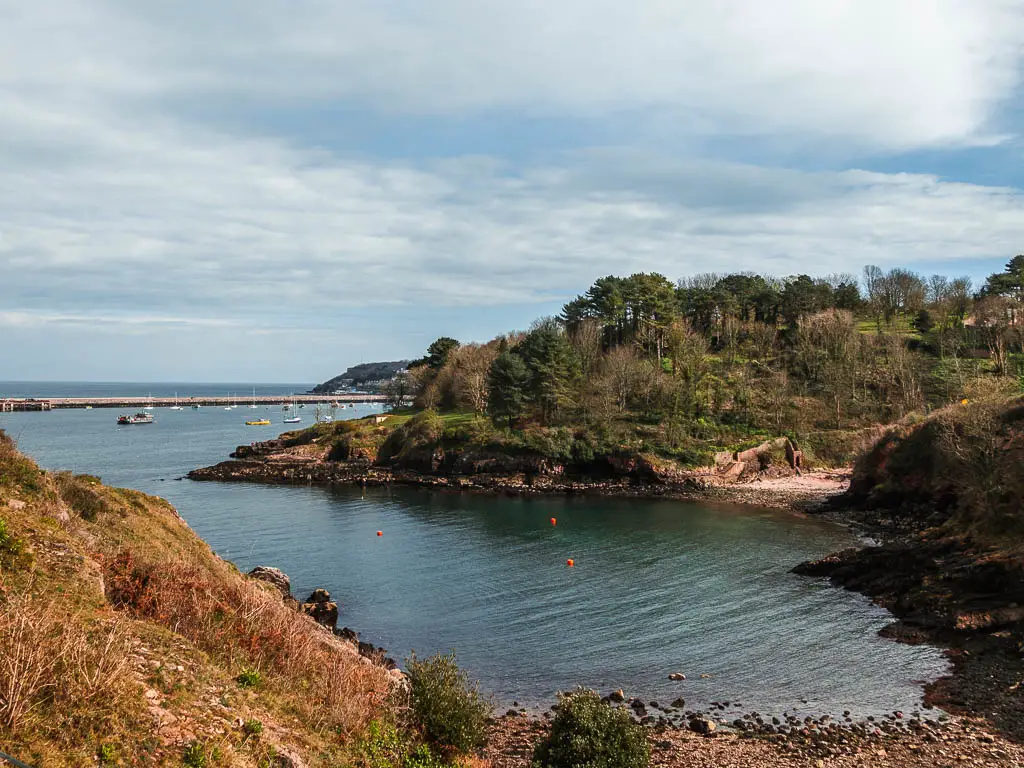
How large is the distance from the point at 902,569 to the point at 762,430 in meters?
47.0

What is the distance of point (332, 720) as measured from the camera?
1494 centimetres

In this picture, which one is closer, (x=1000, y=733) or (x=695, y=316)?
(x=1000, y=733)

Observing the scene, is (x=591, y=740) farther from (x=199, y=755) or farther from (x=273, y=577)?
(x=273, y=577)

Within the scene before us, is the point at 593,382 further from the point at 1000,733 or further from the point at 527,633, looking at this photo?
the point at 1000,733

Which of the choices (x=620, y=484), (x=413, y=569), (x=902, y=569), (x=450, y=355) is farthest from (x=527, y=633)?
(x=450, y=355)

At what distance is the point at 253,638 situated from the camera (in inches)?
659

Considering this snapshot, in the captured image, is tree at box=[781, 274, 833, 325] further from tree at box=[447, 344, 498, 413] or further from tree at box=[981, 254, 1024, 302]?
tree at box=[447, 344, 498, 413]

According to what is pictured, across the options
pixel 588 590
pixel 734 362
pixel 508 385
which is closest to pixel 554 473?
pixel 508 385

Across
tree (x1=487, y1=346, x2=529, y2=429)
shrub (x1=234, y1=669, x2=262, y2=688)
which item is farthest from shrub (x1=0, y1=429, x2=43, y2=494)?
tree (x1=487, y1=346, x2=529, y2=429)

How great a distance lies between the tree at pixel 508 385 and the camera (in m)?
83.8

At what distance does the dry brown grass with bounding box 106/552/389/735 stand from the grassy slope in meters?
0.04

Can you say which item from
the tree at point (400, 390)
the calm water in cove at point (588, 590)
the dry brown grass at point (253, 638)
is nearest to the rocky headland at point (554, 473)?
the calm water in cove at point (588, 590)

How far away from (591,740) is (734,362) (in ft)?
291

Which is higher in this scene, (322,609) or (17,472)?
(17,472)
